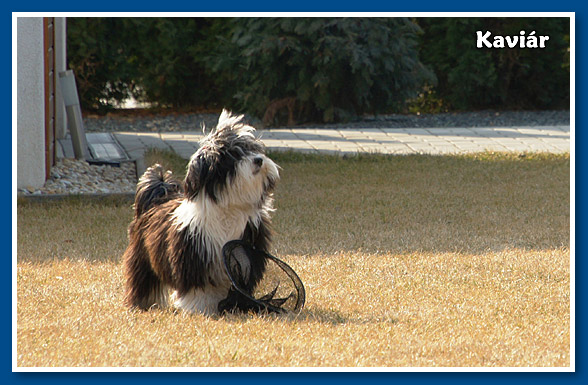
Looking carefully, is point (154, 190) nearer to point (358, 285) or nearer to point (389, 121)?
point (358, 285)

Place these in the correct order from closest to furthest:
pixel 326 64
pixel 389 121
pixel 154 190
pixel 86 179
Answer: pixel 154 190 → pixel 86 179 → pixel 326 64 → pixel 389 121

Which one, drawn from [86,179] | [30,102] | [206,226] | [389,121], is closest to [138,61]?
[389,121]

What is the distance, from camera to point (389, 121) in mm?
14664

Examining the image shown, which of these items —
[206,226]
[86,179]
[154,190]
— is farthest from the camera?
[86,179]

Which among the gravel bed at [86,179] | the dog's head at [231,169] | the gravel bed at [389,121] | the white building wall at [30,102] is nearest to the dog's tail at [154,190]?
the dog's head at [231,169]

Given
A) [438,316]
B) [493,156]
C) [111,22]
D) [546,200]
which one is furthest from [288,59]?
[438,316]

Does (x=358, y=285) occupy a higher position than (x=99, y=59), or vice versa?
(x=99, y=59)

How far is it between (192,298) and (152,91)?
12655 millimetres

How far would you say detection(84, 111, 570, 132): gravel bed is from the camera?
14.0 metres

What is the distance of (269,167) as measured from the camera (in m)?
3.70

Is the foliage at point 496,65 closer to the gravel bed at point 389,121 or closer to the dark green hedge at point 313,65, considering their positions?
the dark green hedge at point 313,65

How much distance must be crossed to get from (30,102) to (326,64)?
7248 millimetres

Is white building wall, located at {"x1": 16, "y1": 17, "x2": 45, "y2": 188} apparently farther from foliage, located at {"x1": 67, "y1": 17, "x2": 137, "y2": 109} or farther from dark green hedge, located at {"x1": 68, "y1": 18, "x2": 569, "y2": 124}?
foliage, located at {"x1": 67, "y1": 17, "x2": 137, "y2": 109}
